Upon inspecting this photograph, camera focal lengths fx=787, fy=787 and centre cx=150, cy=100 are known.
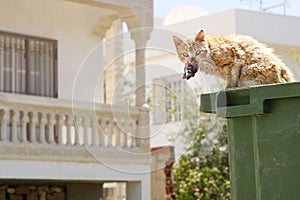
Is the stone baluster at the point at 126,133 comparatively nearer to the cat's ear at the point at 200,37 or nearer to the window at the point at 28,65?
the window at the point at 28,65

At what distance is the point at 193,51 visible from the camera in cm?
572

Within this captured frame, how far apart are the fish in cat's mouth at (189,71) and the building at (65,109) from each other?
6199mm

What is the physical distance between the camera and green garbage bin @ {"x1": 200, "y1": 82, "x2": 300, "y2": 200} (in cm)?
433

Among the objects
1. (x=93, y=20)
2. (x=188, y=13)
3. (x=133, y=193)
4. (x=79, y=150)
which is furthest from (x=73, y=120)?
(x=188, y=13)

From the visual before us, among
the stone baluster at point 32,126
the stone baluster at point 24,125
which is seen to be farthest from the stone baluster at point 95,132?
the stone baluster at point 24,125

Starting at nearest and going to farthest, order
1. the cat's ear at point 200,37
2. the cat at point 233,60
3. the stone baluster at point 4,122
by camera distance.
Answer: the cat at point 233,60
the cat's ear at point 200,37
the stone baluster at point 4,122

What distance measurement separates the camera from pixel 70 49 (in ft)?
47.8

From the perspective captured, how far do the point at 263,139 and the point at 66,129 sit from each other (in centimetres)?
831

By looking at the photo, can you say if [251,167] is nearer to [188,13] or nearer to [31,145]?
[31,145]

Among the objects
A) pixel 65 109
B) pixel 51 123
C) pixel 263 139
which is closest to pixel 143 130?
pixel 65 109

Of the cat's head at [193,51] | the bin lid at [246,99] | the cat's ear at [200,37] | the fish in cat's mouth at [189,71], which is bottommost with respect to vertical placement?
the bin lid at [246,99]

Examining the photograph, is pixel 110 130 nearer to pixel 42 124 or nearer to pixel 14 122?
pixel 42 124

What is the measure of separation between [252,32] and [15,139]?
30.0 feet

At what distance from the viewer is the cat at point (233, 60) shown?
213 inches
